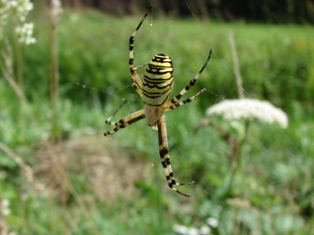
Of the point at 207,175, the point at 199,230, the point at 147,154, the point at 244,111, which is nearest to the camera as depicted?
the point at 244,111

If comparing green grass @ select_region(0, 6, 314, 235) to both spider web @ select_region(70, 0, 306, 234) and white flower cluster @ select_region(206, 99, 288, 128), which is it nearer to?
spider web @ select_region(70, 0, 306, 234)

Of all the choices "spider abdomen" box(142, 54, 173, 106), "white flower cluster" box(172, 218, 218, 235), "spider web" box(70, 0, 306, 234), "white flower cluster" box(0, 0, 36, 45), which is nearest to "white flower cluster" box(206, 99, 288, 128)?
"spider web" box(70, 0, 306, 234)

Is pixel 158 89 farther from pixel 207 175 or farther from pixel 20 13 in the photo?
pixel 207 175

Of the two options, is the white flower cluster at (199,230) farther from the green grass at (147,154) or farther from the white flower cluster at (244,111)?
the white flower cluster at (244,111)

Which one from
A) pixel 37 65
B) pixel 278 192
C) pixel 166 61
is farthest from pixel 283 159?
pixel 37 65

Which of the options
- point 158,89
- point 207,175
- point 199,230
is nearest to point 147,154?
point 207,175
